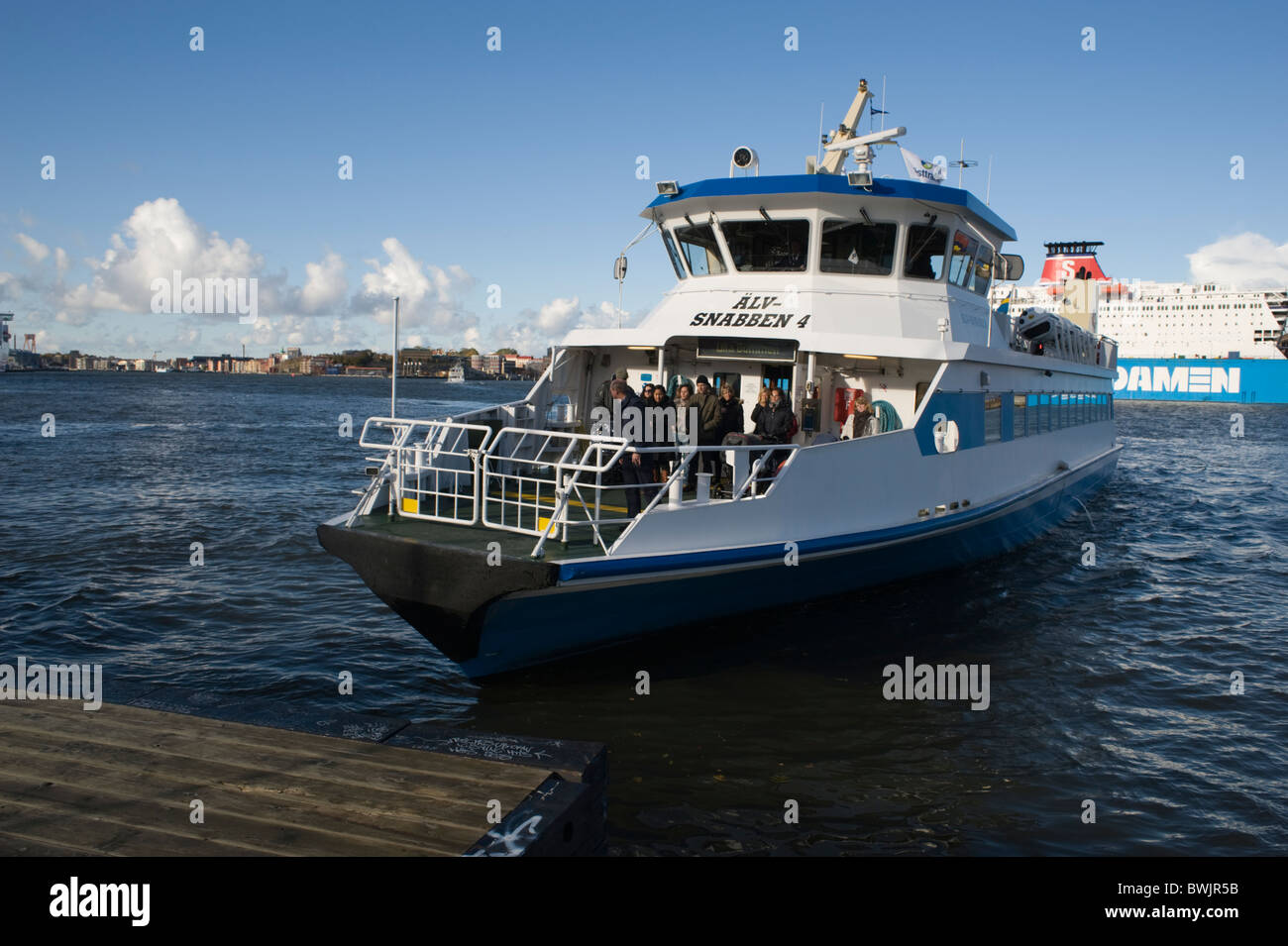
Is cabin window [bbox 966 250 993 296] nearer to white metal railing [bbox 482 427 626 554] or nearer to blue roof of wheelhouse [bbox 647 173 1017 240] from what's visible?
→ blue roof of wheelhouse [bbox 647 173 1017 240]

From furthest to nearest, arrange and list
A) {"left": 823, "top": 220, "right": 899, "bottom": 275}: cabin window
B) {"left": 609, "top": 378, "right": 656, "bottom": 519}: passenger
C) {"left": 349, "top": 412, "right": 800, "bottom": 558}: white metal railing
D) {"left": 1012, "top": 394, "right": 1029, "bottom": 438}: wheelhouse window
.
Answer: {"left": 1012, "top": 394, "right": 1029, "bottom": 438}: wheelhouse window < {"left": 823, "top": 220, "right": 899, "bottom": 275}: cabin window < {"left": 609, "top": 378, "right": 656, "bottom": 519}: passenger < {"left": 349, "top": 412, "right": 800, "bottom": 558}: white metal railing

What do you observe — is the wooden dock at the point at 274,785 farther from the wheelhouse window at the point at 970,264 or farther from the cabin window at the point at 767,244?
the wheelhouse window at the point at 970,264

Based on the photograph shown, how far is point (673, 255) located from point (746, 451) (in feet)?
16.9

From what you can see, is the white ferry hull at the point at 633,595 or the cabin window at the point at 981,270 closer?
the white ferry hull at the point at 633,595

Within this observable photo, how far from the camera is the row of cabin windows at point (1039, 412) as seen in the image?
39.8 ft

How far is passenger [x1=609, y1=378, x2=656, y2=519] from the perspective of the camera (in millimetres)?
8523

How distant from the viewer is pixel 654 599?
312 inches

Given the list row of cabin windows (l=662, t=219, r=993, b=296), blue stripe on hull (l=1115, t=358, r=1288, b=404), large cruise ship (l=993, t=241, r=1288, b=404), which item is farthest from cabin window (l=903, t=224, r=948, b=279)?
blue stripe on hull (l=1115, t=358, r=1288, b=404)

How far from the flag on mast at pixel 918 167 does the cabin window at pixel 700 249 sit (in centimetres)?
273

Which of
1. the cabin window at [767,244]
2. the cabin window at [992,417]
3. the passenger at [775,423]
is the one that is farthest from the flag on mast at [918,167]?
the passenger at [775,423]

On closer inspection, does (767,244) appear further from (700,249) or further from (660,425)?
(660,425)

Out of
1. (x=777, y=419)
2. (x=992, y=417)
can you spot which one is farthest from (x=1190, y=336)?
(x=777, y=419)

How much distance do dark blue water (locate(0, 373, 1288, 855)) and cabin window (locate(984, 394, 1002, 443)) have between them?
1.84 m

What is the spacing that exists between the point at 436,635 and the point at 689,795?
8.52 ft
